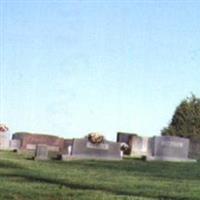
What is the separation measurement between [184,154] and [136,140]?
3.94 m

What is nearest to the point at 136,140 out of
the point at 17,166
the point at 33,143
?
the point at 33,143

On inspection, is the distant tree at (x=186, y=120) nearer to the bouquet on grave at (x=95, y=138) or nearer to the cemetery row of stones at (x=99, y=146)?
the cemetery row of stones at (x=99, y=146)

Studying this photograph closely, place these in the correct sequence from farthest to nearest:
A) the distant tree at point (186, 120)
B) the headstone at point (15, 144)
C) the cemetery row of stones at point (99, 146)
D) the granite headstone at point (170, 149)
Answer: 1. the distant tree at point (186, 120)
2. the headstone at point (15, 144)
3. the granite headstone at point (170, 149)
4. the cemetery row of stones at point (99, 146)

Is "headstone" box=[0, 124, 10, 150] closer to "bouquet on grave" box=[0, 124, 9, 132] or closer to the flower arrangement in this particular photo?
"bouquet on grave" box=[0, 124, 9, 132]

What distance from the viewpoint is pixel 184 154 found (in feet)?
110

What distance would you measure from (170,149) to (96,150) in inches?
166

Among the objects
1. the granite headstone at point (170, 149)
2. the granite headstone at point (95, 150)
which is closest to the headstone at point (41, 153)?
the granite headstone at point (95, 150)

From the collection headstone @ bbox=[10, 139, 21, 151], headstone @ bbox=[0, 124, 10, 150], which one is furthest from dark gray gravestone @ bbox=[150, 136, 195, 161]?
headstone @ bbox=[0, 124, 10, 150]

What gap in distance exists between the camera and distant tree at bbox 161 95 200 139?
65.4 m

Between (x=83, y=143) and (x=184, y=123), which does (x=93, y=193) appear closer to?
(x=83, y=143)

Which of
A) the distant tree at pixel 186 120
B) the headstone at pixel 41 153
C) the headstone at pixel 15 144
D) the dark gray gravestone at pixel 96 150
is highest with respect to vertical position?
the distant tree at pixel 186 120

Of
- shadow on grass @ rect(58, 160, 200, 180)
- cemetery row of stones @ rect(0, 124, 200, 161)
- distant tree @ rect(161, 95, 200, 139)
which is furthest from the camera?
distant tree @ rect(161, 95, 200, 139)

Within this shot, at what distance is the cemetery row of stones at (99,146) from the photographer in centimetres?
3084

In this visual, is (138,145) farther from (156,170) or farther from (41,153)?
(156,170)
